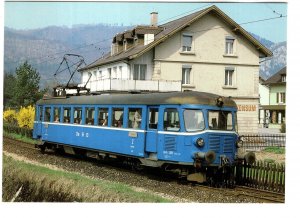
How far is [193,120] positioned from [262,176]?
267 cm

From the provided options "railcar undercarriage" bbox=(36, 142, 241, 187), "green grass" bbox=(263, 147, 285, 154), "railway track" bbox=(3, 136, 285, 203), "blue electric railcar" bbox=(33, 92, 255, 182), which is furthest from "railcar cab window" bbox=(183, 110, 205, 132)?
"green grass" bbox=(263, 147, 285, 154)

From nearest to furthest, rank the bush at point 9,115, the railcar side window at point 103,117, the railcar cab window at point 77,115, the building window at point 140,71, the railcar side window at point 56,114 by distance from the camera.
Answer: the bush at point 9,115
the railcar side window at point 103,117
the railcar cab window at point 77,115
the railcar side window at point 56,114
the building window at point 140,71

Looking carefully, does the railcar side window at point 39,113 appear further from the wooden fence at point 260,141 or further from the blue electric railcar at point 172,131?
the wooden fence at point 260,141

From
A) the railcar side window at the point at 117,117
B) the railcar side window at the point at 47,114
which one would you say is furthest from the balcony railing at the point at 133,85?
the railcar side window at the point at 117,117

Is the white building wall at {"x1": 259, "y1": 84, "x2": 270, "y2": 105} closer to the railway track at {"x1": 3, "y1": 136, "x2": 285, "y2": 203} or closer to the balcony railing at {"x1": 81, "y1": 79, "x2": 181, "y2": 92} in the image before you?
the balcony railing at {"x1": 81, "y1": 79, "x2": 181, "y2": 92}

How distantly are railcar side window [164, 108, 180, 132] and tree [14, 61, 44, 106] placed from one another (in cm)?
444

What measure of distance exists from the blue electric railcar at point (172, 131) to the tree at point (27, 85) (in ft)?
8.42

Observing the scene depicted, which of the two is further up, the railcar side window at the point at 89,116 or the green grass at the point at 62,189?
the railcar side window at the point at 89,116

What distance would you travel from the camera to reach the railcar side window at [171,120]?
1459 centimetres

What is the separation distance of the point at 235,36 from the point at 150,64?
4.42 metres

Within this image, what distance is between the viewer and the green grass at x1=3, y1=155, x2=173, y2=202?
12.9m

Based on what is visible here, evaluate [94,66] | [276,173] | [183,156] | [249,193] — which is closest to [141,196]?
[183,156]

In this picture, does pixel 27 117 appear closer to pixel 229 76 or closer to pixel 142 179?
pixel 229 76

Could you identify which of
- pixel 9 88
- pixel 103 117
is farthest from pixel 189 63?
pixel 9 88
